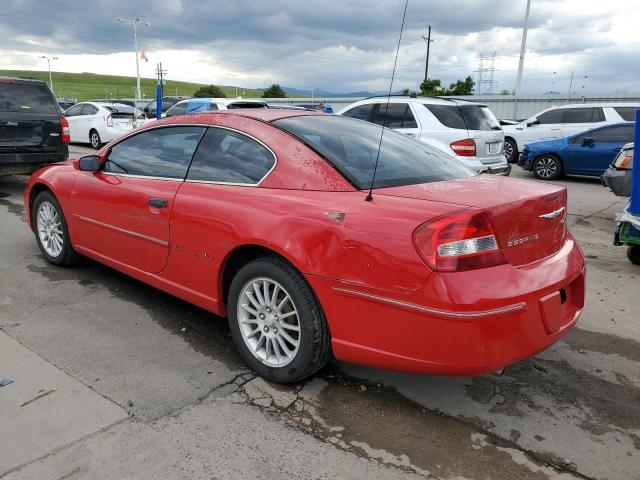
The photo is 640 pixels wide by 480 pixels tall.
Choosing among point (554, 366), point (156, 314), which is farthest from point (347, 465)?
point (156, 314)

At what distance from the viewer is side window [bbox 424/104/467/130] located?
343 inches

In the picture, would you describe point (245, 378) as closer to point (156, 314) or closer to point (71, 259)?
point (156, 314)

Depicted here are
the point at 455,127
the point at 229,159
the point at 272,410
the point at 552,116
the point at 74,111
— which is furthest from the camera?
the point at 74,111

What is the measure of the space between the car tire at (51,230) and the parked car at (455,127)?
525cm

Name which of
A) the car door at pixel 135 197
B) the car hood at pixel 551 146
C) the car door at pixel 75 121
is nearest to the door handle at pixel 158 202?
the car door at pixel 135 197

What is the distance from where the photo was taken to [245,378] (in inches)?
121

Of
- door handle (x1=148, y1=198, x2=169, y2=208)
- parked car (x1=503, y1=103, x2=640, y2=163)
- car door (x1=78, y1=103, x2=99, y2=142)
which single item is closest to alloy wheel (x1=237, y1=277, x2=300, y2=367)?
door handle (x1=148, y1=198, x2=169, y2=208)

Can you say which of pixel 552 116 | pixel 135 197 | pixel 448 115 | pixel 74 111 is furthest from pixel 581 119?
pixel 74 111

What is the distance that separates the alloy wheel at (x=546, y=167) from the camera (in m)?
11.9

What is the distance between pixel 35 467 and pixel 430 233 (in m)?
1.97

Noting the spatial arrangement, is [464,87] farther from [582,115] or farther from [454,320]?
[454,320]

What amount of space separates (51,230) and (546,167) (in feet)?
34.2

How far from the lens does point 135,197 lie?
3734mm

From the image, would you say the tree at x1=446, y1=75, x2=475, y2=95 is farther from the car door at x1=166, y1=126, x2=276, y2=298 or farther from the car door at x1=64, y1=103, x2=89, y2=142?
the car door at x1=166, y1=126, x2=276, y2=298
